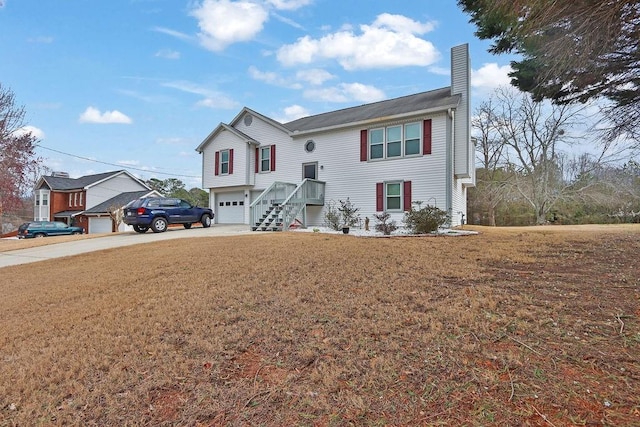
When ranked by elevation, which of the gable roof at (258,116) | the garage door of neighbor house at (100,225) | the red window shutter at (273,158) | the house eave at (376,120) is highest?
the gable roof at (258,116)

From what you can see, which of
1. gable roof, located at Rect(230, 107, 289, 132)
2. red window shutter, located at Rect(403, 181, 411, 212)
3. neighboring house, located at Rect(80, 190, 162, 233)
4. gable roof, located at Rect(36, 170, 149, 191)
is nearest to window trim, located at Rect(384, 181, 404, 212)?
red window shutter, located at Rect(403, 181, 411, 212)

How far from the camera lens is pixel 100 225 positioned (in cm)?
3161

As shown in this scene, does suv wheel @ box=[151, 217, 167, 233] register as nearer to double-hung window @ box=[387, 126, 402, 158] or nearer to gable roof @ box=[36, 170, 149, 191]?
double-hung window @ box=[387, 126, 402, 158]

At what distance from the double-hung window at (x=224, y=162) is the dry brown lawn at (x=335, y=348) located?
1435 cm

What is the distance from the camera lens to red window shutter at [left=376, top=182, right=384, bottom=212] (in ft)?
48.0

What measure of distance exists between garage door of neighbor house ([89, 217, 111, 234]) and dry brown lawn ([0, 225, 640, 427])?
29.2 meters

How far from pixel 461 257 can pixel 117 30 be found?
1401 cm

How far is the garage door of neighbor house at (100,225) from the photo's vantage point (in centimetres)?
3081

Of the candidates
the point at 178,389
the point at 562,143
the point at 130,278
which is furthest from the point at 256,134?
the point at 562,143

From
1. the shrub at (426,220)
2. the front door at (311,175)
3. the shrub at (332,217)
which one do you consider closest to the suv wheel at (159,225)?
the front door at (311,175)

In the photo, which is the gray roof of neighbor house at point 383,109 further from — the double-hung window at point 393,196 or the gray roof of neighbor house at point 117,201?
the gray roof of neighbor house at point 117,201

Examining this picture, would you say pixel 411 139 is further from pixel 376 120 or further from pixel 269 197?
pixel 269 197

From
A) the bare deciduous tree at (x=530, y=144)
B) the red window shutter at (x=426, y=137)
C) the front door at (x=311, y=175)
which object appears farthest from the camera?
the bare deciduous tree at (x=530, y=144)

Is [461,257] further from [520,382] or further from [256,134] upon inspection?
[256,134]
